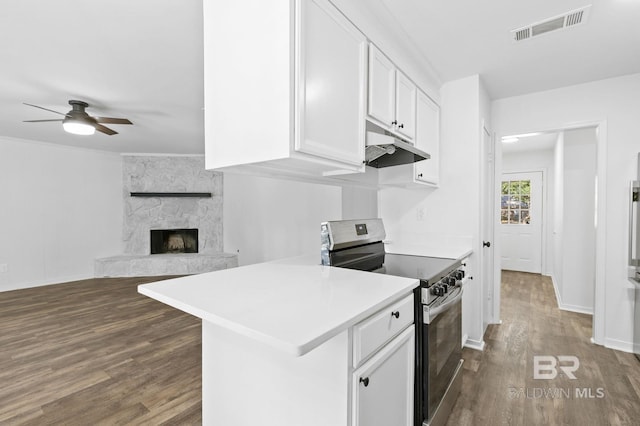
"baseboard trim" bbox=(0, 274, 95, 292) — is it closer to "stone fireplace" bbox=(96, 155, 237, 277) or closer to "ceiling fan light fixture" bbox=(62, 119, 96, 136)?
"stone fireplace" bbox=(96, 155, 237, 277)

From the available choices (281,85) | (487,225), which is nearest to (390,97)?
(281,85)

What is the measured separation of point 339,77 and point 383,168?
1.26 metres

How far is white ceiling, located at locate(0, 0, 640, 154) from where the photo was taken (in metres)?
1.82

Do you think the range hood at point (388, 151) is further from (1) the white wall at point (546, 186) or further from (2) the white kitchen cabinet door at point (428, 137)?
(1) the white wall at point (546, 186)

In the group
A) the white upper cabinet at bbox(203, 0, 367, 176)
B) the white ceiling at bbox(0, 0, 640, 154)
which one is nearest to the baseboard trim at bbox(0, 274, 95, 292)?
the white ceiling at bbox(0, 0, 640, 154)

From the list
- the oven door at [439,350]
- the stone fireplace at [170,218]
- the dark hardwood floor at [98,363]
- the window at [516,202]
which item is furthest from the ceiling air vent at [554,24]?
the stone fireplace at [170,218]

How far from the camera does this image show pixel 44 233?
5227 mm

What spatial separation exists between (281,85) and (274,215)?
4.29 m

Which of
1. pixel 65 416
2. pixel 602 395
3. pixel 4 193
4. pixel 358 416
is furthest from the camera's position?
pixel 4 193

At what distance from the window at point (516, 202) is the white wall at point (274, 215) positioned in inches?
151

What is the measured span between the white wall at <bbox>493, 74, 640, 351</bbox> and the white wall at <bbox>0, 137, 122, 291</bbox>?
7.37 m

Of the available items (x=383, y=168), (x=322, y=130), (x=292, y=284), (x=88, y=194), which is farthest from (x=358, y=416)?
(x=88, y=194)

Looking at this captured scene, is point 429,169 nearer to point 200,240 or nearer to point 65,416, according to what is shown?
point 65,416

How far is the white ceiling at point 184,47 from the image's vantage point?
71.7 inches
